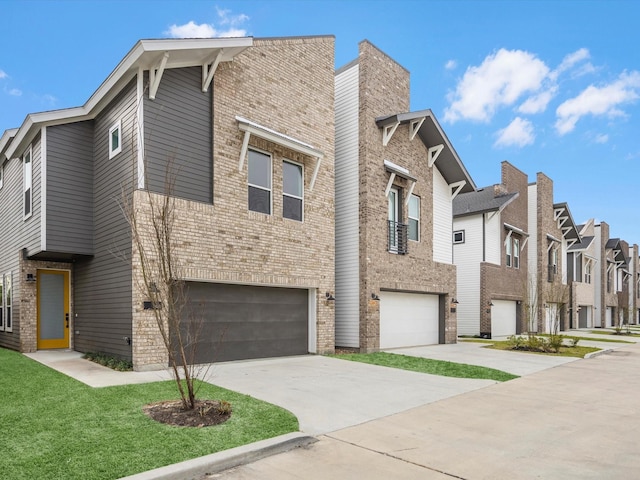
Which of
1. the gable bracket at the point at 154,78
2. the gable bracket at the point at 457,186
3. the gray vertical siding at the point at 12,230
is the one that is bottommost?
the gray vertical siding at the point at 12,230

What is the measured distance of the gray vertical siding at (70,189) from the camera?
37.6 ft

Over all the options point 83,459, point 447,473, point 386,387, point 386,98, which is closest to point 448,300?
point 386,98

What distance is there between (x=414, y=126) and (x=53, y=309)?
43.8 feet

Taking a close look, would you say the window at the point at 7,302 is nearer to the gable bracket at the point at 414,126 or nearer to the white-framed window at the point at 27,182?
the white-framed window at the point at 27,182

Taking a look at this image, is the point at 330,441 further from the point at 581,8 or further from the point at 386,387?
the point at 581,8

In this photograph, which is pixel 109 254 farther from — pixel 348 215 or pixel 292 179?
pixel 348 215

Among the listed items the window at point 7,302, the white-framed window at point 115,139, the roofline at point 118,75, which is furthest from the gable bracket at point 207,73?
A: the window at point 7,302

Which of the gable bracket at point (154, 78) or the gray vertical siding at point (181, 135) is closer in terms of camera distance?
the gable bracket at point (154, 78)

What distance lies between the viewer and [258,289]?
41.3 ft

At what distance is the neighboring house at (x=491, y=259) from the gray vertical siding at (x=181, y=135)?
16.9m

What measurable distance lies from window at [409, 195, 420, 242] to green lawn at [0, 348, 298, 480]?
1129 cm

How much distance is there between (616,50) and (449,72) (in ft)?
27.7

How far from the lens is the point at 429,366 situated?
12297 mm

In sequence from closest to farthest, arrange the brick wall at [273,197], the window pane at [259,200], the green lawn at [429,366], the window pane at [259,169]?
the brick wall at [273,197]
the green lawn at [429,366]
the window pane at [259,200]
the window pane at [259,169]
